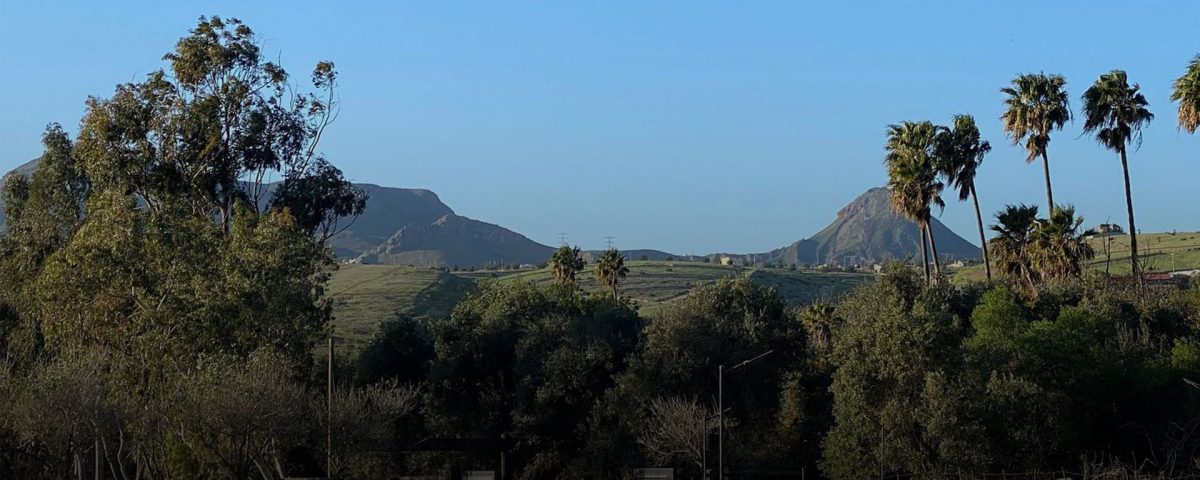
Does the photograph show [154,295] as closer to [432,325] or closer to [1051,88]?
[432,325]

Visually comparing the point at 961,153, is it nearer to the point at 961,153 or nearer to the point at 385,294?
the point at 961,153

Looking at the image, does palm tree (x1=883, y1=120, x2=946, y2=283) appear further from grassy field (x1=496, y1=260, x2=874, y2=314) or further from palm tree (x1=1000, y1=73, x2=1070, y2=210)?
grassy field (x1=496, y1=260, x2=874, y2=314)

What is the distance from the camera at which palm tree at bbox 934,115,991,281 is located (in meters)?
70.6

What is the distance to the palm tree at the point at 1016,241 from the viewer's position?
226 feet

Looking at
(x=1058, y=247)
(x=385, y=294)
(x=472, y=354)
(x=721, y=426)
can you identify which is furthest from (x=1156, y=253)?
(x=721, y=426)

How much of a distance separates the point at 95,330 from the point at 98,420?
9.01 meters

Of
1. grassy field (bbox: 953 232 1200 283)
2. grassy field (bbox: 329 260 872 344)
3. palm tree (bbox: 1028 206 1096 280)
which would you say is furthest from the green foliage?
grassy field (bbox: 953 232 1200 283)

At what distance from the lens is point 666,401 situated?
5747 centimetres

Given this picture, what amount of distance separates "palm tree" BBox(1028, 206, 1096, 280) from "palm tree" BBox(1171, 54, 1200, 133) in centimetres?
1101

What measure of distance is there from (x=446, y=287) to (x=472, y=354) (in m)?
76.6

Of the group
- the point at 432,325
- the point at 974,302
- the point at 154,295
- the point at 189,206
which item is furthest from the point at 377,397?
the point at 974,302

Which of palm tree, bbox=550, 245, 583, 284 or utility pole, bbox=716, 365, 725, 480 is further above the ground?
palm tree, bbox=550, 245, 583, 284

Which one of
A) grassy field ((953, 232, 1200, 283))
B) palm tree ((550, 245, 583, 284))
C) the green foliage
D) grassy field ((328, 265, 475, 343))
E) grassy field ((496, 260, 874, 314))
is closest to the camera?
the green foliage

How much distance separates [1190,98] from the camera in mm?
55562
